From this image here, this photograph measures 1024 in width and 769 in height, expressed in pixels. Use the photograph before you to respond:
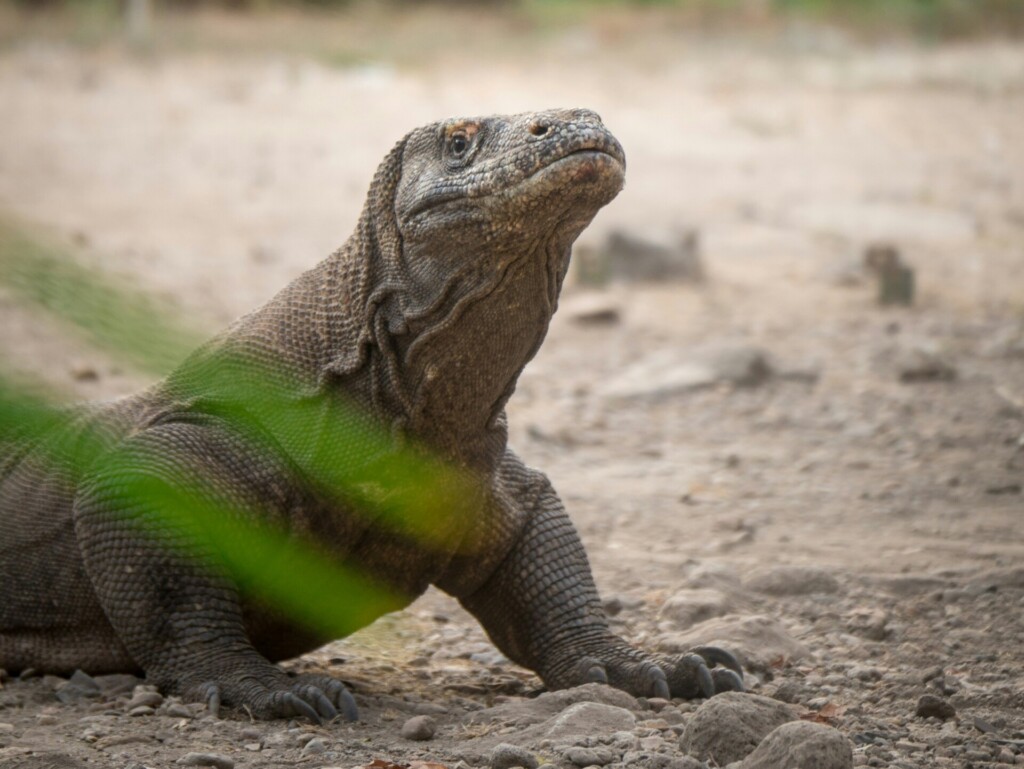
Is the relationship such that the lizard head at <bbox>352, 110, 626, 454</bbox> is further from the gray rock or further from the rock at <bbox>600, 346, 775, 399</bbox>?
the rock at <bbox>600, 346, 775, 399</bbox>

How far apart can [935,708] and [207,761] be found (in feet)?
5.72

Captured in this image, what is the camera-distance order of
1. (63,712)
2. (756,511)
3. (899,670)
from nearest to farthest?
(63,712), (899,670), (756,511)

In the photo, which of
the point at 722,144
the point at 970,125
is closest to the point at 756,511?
the point at 722,144

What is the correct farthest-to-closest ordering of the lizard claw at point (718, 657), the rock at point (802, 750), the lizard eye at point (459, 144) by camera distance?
1. the lizard claw at point (718, 657)
2. the lizard eye at point (459, 144)
3. the rock at point (802, 750)

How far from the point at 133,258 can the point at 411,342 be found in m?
7.76

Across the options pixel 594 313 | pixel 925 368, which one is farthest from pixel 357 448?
pixel 594 313

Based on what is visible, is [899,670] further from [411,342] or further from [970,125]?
[970,125]

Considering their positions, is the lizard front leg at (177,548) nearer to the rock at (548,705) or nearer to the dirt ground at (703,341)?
the dirt ground at (703,341)

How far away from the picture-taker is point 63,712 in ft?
13.5

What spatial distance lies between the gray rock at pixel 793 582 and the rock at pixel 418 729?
191 cm

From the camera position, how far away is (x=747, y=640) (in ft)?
15.2

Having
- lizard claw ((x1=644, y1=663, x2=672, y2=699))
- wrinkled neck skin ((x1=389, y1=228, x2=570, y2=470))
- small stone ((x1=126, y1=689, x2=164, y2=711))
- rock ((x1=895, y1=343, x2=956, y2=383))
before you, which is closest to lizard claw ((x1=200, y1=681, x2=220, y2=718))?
small stone ((x1=126, y1=689, x2=164, y2=711))

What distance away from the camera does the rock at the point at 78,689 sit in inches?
170

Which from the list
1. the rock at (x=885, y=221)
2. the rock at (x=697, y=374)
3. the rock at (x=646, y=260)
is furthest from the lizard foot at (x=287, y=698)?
the rock at (x=885, y=221)
